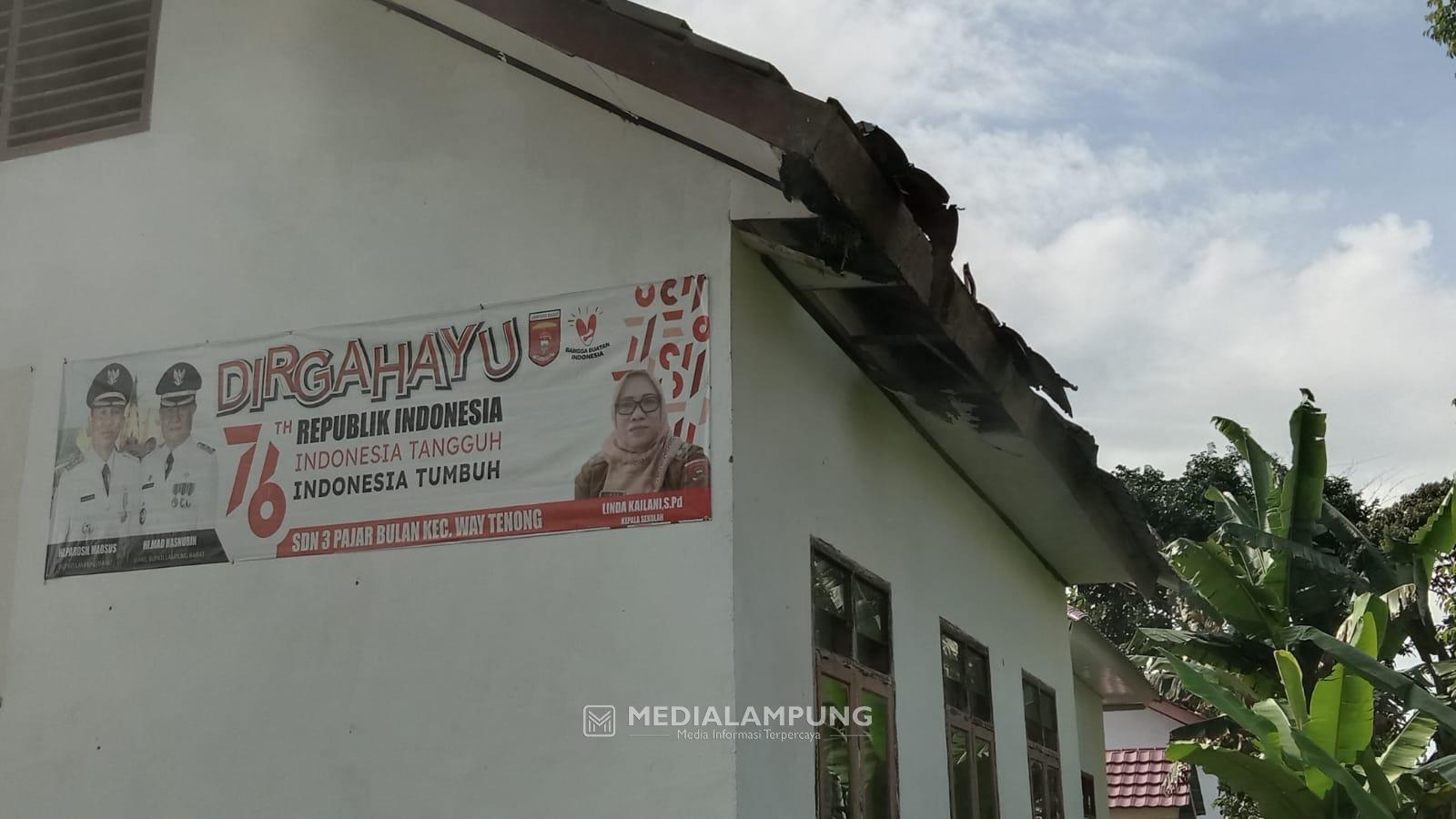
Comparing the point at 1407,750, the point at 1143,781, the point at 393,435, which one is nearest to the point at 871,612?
the point at 393,435

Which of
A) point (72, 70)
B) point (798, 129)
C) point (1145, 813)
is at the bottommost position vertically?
point (1145, 813)

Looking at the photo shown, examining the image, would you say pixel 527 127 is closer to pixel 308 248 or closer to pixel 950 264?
pixel 308 248

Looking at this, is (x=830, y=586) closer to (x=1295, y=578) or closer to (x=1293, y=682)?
(x=1293, y=682)

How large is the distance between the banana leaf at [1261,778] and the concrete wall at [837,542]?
1.46 metres

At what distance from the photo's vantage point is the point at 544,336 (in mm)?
6496

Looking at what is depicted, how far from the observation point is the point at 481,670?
616cm

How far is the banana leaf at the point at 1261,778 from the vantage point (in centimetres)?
959

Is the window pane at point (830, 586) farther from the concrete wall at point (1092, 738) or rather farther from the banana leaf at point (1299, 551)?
the concrete wall at point (1092, 738)

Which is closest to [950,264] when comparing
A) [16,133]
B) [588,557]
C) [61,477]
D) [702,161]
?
[702,161]

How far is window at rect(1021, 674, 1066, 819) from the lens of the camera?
11.5m

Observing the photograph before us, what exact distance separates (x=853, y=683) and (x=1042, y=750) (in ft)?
17.5

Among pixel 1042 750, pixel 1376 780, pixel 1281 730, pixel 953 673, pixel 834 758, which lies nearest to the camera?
pixel 834 758

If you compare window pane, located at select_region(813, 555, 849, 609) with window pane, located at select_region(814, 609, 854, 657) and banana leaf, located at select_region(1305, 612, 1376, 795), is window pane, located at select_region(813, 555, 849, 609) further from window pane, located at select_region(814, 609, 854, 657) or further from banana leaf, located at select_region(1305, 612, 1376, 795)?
banana leaf, located at select_region(1305, 612, 1376, 795)

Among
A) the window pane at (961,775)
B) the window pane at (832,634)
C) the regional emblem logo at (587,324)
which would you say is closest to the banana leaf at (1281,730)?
the window pane at (961,775)
